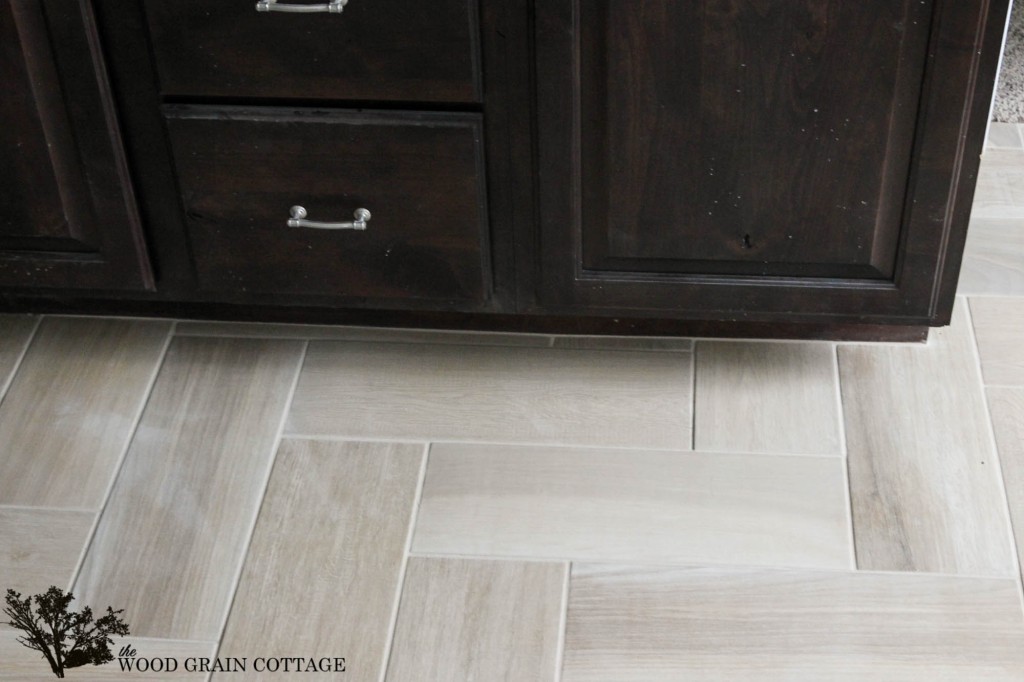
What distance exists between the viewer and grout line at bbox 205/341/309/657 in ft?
4.15

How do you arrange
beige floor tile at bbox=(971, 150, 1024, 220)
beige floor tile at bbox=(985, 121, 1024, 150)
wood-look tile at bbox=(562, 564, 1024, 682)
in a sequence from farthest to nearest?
beige floor tile at bbox=(985, 121, 1024, 150) → beige floor tile at bbox=(971, 150, 1024, 220) → wood-look tile at bbox=(562, 564, 1024, 682)

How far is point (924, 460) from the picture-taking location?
1.41 metres

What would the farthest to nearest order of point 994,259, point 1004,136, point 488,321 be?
point 1004,136 < point 994,259 < point 488,321

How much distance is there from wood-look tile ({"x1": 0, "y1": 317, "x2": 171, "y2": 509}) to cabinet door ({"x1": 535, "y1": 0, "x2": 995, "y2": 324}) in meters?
0.53

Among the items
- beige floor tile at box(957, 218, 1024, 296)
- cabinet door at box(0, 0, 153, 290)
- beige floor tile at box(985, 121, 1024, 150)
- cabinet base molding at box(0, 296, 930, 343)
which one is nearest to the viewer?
cabinet door at box(0, 0, 153, 290)

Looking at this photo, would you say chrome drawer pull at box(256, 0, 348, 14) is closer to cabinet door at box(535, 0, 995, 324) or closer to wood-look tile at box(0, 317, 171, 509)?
cabinet door at box(535, 0, 995, 324)

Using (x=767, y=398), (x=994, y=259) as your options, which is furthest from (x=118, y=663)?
(x=994, y=259)

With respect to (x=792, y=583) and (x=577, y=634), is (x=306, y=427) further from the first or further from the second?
(x=792, y=583)

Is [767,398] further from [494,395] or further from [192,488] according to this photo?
[192,488]

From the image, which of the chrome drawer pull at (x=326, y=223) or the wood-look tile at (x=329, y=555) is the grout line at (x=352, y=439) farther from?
the chrome drawer pull at (x=326, y=223)

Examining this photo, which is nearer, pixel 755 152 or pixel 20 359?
pixel 755 152

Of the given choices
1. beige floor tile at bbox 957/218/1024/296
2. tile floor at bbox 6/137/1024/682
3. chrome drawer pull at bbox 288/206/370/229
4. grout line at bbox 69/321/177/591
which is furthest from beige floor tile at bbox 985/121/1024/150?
grout line at bbox 69/321/177/591

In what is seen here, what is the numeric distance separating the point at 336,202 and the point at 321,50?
0.18 m

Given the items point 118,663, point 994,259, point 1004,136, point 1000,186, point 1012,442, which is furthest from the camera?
point 1004,136
